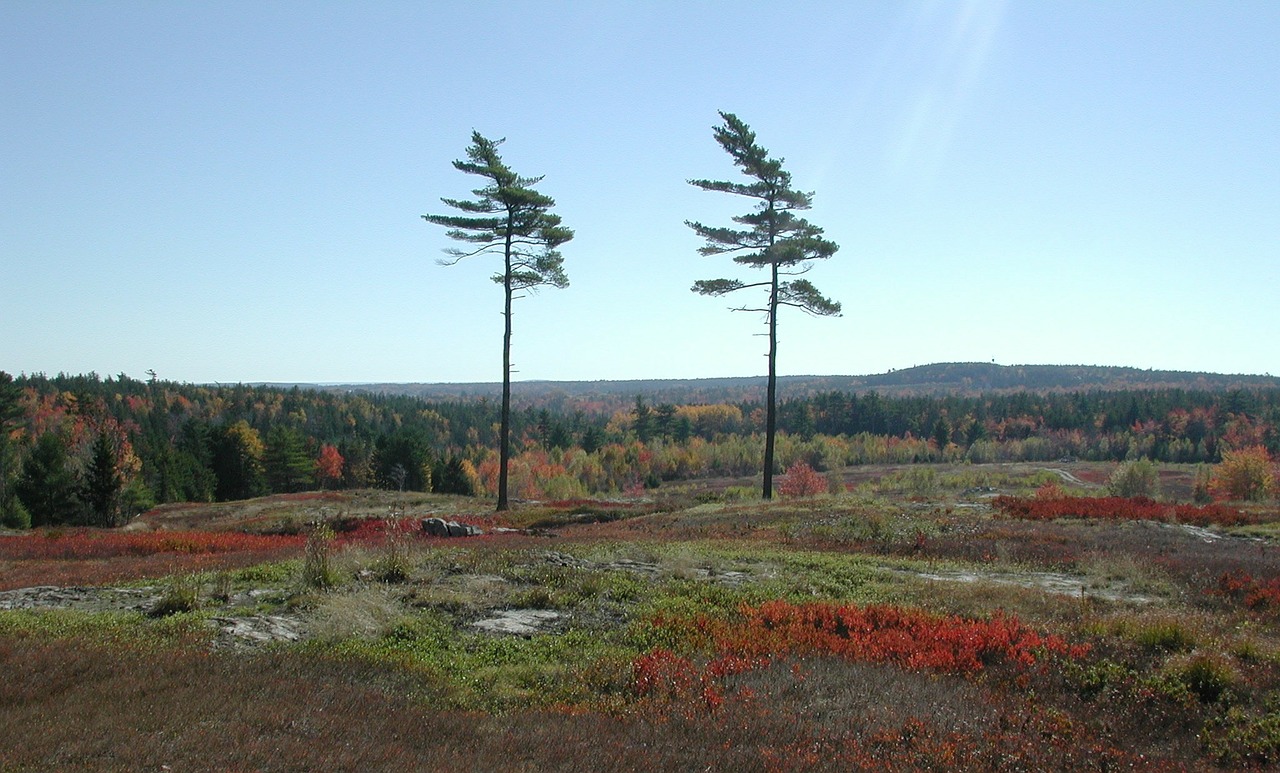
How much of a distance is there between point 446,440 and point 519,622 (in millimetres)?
145638

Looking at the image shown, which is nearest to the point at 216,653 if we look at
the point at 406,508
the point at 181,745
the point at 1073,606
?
the point at 181,745

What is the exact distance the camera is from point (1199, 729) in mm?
6672

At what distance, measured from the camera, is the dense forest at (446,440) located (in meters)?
58.8

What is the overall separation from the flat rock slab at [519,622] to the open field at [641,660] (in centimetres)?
5

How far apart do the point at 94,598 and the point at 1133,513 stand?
80.2 feet

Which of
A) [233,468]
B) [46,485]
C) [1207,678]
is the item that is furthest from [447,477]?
[1207,678]

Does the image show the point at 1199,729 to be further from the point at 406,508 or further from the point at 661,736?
the point at 406,508

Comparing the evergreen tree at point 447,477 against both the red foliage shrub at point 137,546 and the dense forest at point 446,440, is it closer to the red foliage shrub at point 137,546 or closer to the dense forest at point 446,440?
the dense forest at point 446,440

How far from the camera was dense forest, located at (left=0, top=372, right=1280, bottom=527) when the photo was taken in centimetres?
5875

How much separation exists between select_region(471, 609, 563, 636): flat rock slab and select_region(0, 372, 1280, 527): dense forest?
4308 centimetres

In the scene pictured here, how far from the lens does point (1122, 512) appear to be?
71.6 feet

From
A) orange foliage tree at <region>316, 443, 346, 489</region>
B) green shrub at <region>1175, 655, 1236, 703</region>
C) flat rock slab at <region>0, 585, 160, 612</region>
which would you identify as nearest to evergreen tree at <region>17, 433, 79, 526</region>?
orange foliage tree at <region>316, 443, 346, 489</region>

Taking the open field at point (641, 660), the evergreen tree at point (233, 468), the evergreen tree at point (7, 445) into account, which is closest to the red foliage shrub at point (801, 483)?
the open field at point (641, 660)

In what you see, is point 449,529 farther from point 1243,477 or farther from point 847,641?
point 1243,477
